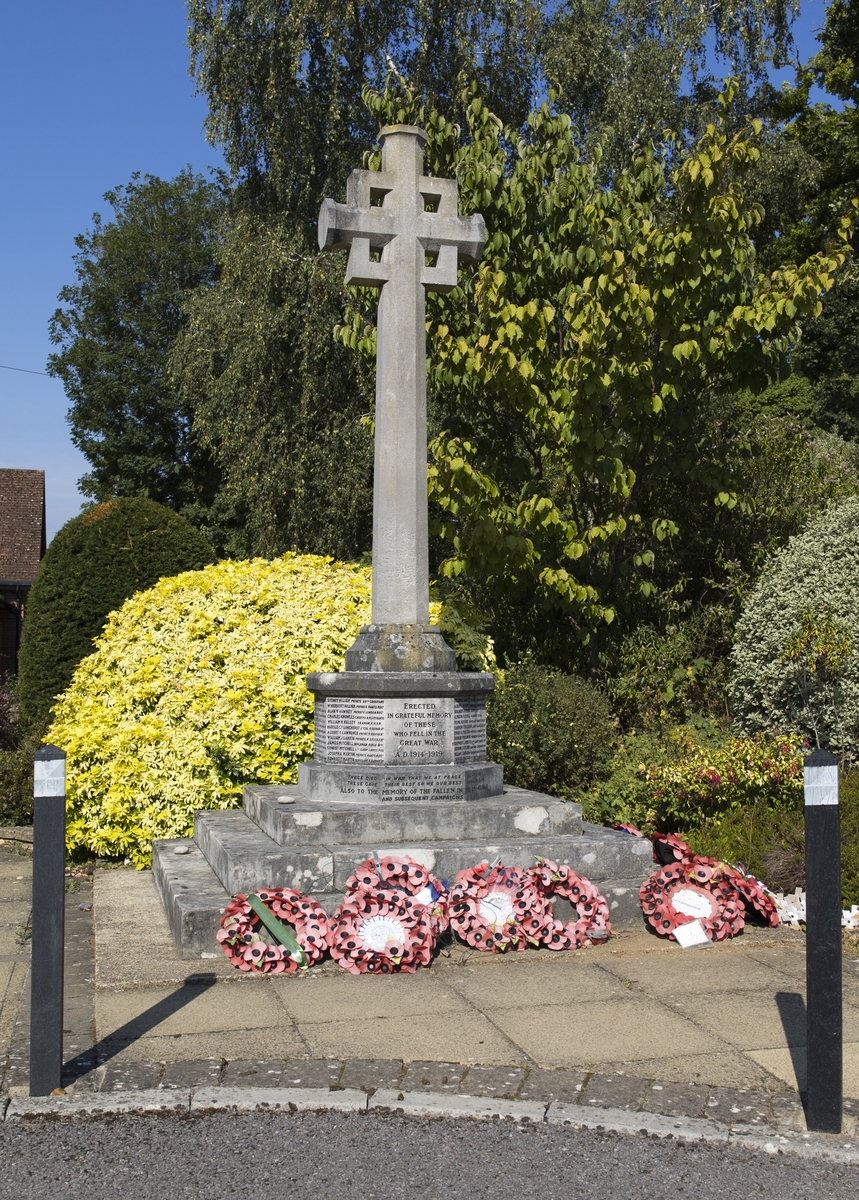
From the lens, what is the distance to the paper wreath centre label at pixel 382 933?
525 cm

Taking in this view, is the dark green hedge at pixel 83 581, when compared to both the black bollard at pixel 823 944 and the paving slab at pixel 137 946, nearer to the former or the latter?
the paving slab at pixel 137 946

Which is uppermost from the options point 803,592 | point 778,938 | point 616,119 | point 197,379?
point 616,119

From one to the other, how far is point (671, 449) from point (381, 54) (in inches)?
403

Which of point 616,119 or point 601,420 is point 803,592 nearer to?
point 601,420

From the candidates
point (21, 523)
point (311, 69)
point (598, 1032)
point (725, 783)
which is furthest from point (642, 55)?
point (21, 523)

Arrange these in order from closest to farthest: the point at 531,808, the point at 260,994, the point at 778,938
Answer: the point at 260,994
the point at 778,938
the point at 531,808

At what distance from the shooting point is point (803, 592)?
9719 mm

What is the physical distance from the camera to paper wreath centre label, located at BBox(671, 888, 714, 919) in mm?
5840

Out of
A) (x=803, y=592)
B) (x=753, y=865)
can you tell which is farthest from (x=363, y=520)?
(x=753, y=865)

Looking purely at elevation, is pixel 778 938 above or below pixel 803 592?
below

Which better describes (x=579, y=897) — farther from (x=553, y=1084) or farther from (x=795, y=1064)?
(x=553, y=1084)

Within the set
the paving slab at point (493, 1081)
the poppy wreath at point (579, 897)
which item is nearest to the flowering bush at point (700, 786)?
the poppy wreath at point (579, 897)

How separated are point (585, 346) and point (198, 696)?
166 inches

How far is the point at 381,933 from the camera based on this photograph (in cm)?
528
